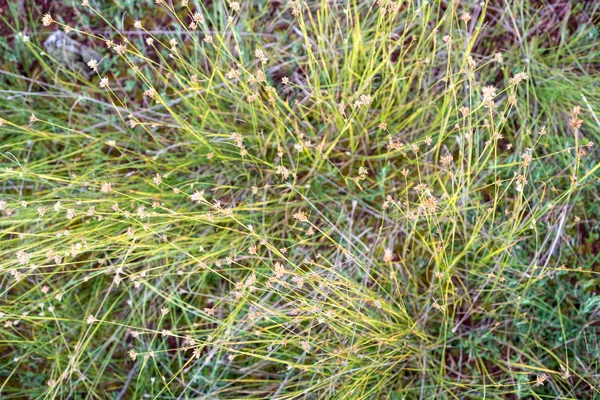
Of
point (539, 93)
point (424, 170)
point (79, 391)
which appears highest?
point (539, 93)

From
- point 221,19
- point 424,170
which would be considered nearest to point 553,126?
point 424,170

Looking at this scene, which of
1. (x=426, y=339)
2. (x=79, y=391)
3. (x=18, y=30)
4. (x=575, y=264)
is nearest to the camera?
(x=426, y=339)

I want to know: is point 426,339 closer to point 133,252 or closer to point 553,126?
point 553,126

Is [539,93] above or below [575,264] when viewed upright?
above

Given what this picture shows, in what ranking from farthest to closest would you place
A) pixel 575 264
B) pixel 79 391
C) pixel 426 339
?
1. pixel 79 391
2. pixel 575 264
3. pixel 426 339

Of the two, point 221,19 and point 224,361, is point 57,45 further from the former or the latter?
point 224,361

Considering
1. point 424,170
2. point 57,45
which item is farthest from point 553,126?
point 57,45

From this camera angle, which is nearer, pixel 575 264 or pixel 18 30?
pixel 575 264
